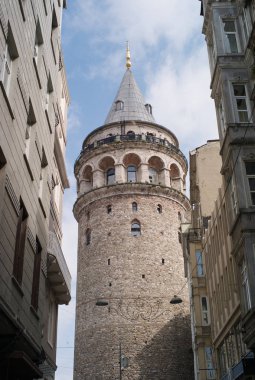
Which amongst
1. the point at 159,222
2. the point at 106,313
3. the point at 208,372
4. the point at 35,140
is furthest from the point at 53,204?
the point at 159,222

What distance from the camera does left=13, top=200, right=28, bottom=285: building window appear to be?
13.4 m

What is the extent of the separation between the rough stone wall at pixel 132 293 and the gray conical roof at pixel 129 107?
8.82 meters

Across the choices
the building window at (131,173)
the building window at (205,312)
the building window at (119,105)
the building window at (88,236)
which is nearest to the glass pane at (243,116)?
the building window at (205,312)

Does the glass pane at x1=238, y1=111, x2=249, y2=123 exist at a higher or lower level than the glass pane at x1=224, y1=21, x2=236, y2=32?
lower

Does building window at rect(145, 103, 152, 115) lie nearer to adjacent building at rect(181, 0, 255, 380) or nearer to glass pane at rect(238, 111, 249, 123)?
adjacent building at rect(181, 0, 255, 380)

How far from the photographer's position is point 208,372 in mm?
25594

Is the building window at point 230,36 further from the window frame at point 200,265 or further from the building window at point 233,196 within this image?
the window frame at point 200,265

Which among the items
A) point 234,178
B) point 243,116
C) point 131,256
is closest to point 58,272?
point 234,178

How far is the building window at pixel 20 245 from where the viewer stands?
13375mm

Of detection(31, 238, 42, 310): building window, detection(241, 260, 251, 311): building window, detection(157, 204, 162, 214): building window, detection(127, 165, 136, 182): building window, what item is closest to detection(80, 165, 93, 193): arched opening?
detection(127, 165, 136, 182): building window

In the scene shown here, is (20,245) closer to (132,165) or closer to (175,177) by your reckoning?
(132,165)

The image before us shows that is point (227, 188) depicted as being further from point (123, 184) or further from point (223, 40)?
point (123, 184)

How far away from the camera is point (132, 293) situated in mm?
39812

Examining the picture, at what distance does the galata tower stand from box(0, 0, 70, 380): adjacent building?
1847 cm
